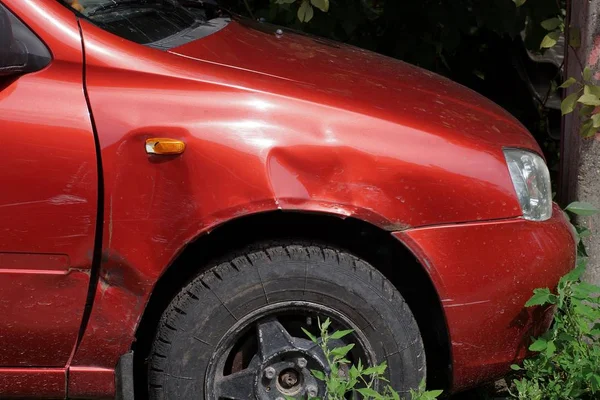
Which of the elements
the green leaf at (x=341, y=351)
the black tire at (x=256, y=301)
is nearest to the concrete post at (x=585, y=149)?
the black tire at (x=256, y=301)

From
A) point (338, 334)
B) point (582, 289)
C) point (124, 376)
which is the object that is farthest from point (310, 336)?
point (582, 289)

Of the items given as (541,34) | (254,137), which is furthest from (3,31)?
(541,34)

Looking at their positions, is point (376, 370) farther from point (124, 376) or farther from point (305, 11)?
point (305, 11)

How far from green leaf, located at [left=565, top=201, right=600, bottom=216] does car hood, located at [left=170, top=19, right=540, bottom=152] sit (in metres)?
0.51

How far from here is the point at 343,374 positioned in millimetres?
3254

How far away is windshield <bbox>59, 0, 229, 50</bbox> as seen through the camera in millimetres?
3312

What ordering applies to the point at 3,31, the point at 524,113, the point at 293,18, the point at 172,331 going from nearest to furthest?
1. the point at 3,31
2. the point at 172,331
3. the point at 293,18
4. the point at 524,113

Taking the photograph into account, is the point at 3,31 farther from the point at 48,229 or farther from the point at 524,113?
the point at 524,113

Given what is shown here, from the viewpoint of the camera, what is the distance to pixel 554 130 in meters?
6.70

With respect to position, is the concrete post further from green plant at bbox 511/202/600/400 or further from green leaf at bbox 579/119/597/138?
green plant at bbox 511/202/600/400

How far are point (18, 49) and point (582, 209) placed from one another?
2.23 metres

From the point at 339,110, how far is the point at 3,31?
1022mm

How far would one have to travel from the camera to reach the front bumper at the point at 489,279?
317 cm

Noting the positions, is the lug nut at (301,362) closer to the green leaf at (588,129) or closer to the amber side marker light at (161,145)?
the amber side marker light at (161,145)
